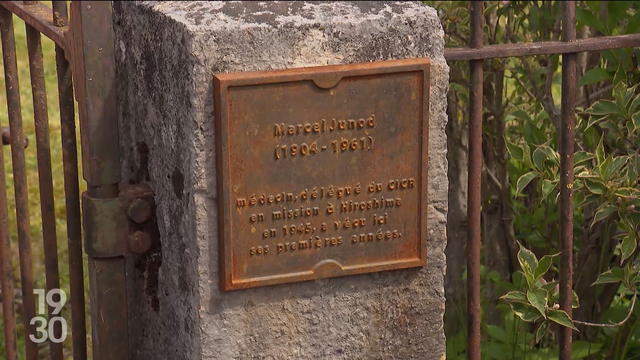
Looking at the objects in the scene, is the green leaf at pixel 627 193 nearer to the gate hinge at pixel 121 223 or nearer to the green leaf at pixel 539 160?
the green leaf at pixel 539 160

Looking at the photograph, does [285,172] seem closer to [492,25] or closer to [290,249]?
[290,249]

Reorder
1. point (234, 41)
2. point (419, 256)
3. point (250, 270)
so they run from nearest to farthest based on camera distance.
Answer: point (234, 41) < point (250, 270) < point (419, 256)

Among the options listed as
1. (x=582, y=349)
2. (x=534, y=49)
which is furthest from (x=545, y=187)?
(x=582, y=349)

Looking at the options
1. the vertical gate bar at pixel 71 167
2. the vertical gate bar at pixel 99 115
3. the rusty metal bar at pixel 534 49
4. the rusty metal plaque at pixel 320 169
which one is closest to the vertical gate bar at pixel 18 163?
the vertical gate bar at pixel 71 167

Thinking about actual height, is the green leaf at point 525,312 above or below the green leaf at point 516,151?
below

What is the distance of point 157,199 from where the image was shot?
2148 millimetres

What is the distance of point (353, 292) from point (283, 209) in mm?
265

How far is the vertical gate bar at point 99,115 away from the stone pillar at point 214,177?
0.30 feet

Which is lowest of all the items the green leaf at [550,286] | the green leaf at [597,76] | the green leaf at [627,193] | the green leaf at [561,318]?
the green leaf at [561,318]

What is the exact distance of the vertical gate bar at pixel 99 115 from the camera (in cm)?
198

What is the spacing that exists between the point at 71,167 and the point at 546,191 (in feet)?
3.66

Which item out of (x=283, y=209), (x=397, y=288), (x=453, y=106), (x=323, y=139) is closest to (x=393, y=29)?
(x=323, y=139)

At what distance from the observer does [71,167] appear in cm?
223

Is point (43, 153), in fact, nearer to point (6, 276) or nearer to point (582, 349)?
point (6, 276)
